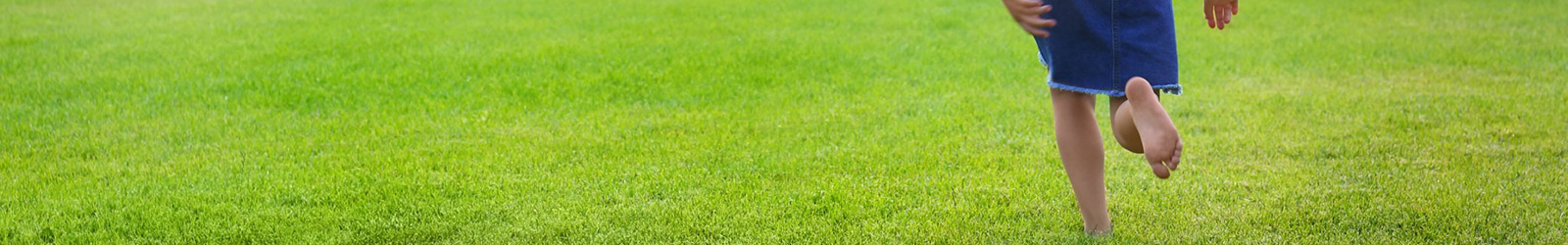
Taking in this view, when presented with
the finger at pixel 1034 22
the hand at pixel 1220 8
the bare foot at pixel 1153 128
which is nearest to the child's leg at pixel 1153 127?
the bare foot at pixel 1153 128

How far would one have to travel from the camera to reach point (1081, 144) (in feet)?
10.2

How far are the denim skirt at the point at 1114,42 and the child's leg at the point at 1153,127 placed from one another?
A: 10 centimetres

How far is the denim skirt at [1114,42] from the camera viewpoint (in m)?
2.79

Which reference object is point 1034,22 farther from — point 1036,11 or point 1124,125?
point 1124,125

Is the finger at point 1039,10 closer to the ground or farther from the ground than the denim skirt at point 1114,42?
farther from the ground

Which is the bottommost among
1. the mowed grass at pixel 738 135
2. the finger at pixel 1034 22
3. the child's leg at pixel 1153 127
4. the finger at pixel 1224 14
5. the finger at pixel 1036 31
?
the mowed grass at pixel 738 135

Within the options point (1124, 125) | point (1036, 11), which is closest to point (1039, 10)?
point (1036, 11)

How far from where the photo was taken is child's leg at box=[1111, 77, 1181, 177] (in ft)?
8.48

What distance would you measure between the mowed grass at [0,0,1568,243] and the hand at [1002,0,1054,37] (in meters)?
0.84

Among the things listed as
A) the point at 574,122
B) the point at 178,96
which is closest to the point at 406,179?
the point at 574,122

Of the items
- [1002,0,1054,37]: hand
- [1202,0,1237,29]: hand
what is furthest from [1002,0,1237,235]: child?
[1202,0,1237,29]: hand

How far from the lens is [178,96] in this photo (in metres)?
6.19

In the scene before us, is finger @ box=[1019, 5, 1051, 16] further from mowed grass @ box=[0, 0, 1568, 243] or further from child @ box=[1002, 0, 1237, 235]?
mowed grass @ box=[0, 0, 1568, 243]

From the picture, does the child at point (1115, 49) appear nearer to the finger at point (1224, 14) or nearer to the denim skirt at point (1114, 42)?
the denim skirt at point (1114, 42)
